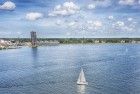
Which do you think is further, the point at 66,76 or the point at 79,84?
the point at 66,76

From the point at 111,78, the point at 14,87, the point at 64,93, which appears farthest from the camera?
the point at 111,78

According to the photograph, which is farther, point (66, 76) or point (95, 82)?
point (66, 76)

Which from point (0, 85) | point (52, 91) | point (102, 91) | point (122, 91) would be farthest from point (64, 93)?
point (0, 85)

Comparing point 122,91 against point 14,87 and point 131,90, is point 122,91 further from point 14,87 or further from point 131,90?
point 14,87

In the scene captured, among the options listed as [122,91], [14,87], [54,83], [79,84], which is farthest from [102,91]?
[14,87]

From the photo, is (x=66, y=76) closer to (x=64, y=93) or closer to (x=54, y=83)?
(x=54, y=83)

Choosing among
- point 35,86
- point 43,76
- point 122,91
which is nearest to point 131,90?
point 122,91

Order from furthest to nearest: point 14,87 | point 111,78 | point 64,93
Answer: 1. point 111,78
2. point 14,87
3. point 64,93

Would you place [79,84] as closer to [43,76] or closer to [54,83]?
[54,83]
